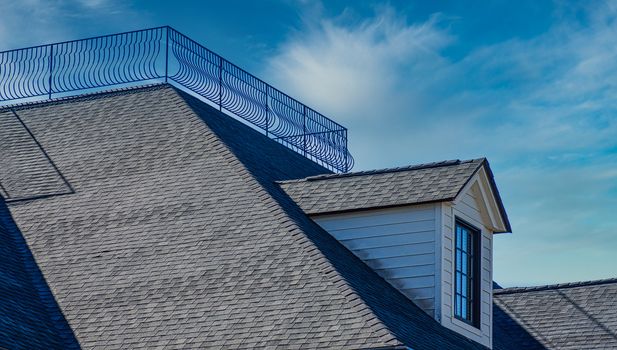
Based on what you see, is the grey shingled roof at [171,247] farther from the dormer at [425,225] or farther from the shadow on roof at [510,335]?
the shadow on roof at [510,335]

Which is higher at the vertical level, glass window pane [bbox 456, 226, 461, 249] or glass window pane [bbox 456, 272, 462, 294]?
glass window pane [bbox 456, 226, 461, 249]

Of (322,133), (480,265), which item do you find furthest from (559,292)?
(322,133)

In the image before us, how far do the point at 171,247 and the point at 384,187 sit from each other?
10.5ft

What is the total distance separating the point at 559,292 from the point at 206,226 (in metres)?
8.12

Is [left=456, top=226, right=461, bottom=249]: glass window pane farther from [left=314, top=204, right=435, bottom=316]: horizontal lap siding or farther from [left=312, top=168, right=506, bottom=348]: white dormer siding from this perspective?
[left=314, top=204, right=435, bottom=316]: horizontal lap siding

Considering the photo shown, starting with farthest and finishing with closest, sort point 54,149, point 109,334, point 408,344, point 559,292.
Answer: point 559,292 → point 54,149 → point 109,334 → point 408,344

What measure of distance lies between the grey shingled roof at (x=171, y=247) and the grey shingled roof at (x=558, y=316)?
4392 mm

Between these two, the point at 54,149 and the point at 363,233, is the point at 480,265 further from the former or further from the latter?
the point at 54,149

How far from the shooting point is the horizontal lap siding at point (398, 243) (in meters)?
16.7

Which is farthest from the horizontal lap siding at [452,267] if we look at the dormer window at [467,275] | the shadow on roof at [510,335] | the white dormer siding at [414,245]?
the shadow on roof at [510,335]

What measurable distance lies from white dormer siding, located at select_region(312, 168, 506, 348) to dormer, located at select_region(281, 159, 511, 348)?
1cm

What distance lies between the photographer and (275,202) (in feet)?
55.5

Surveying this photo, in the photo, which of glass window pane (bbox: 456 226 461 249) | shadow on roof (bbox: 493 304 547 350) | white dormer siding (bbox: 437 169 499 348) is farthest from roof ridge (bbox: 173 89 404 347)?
shadow on roof (bbox: 493 304 547 350)

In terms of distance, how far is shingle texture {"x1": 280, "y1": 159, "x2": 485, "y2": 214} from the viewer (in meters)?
17.0
